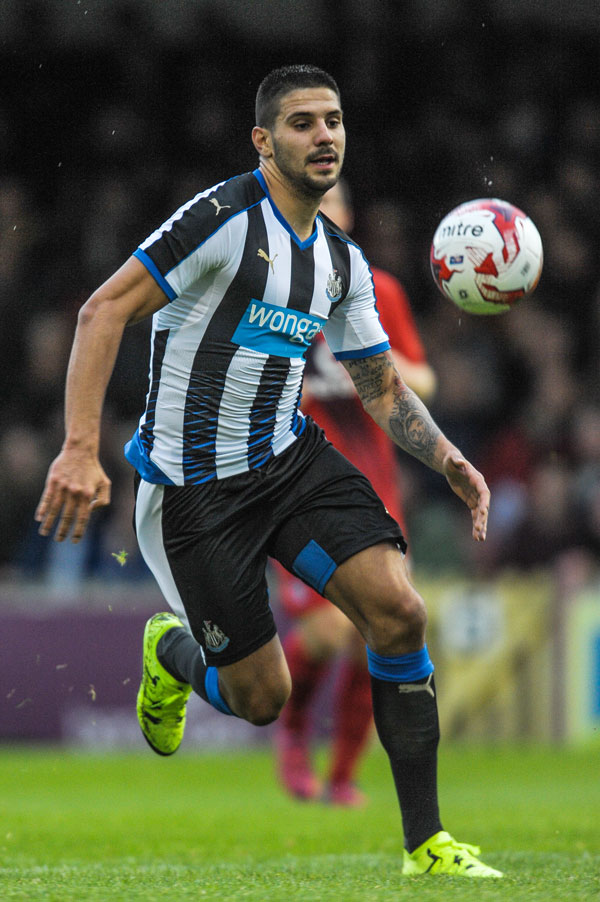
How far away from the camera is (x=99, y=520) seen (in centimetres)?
1135

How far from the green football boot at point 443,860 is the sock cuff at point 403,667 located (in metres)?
0.46

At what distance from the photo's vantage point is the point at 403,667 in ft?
14.5

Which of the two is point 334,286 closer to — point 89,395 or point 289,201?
point 289,201

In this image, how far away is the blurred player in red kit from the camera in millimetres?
6820

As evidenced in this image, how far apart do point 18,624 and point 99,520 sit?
1585 mm

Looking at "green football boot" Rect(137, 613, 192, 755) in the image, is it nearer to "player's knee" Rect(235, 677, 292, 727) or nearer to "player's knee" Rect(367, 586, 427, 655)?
"player's knee" Rect(235, 677, 292, 727)

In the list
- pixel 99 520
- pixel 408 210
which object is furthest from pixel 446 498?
pixel 408 210

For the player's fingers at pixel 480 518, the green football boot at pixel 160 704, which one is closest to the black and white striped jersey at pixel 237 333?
the player's fingers at pixel 480 518

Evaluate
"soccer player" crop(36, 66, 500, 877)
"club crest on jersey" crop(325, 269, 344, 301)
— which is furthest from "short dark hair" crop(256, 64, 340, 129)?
"club crest on jersey" crop(325, 269, 344, 301)

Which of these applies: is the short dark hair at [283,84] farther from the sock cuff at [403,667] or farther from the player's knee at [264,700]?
the player's knee at [264,700]

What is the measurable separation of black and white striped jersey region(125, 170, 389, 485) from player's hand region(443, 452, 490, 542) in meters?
0.52

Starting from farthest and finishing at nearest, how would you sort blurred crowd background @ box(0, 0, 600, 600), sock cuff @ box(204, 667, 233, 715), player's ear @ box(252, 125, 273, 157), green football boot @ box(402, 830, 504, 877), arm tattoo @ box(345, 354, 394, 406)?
blurred crowd background @ box(0, 0, 600, 600)
sock cuff @ box(204, 667, 233, 715)
arm tattoo @ box(345, 354, 394, 406)
player's ear @ box(252, 125, 273, 157)
green football boot @ box(402, 830, 504, 877)

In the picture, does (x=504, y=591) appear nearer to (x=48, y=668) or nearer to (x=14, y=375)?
(x=48, y=668)

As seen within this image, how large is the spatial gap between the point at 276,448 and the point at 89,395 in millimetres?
804
